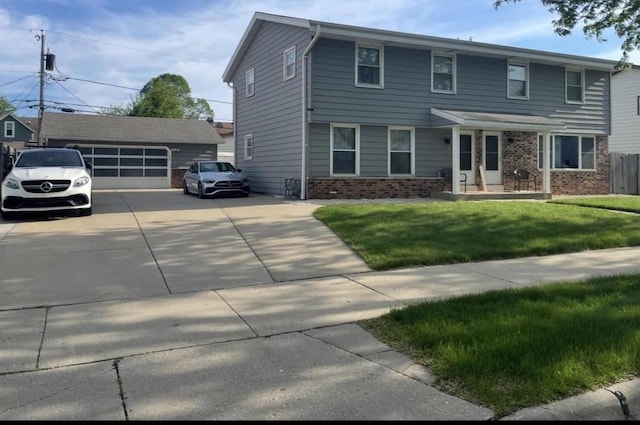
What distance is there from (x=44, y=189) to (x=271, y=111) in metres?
9.77

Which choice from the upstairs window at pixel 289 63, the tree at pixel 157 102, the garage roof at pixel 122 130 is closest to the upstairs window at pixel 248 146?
the upstairs window at pixel 289 63

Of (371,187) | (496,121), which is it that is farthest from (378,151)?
(496,121)

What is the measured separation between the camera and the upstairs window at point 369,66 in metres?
17.7

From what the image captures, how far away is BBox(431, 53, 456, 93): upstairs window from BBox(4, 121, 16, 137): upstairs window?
160 feet

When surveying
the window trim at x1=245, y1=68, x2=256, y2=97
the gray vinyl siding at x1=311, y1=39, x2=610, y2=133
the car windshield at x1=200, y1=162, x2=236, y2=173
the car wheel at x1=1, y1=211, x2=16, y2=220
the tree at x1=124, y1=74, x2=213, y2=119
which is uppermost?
the tree at x1=124, y1=74, x2=213, y2=119

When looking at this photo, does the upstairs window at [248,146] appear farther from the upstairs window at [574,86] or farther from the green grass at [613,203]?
the upstairs window at [574,86]

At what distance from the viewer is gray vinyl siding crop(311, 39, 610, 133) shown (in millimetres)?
17141

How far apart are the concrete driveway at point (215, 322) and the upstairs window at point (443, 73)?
10.2 metres

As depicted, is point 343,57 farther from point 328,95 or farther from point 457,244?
point 457,244

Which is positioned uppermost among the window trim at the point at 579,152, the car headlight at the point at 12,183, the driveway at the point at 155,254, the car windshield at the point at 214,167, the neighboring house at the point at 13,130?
the neighboring house at the point at 13,130

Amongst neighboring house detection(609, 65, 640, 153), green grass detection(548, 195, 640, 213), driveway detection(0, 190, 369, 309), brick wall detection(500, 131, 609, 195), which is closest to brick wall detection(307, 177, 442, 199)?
brick wall detection(500, 131, 609, 195)

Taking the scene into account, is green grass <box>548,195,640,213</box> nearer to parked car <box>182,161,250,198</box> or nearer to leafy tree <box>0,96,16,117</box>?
parked car <box>182,161,250,198</box>

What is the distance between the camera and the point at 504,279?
24.9ft

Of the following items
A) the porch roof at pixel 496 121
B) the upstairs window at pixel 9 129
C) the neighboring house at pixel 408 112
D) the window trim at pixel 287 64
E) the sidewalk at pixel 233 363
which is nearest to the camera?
the sidewalk at pixel 233 363
